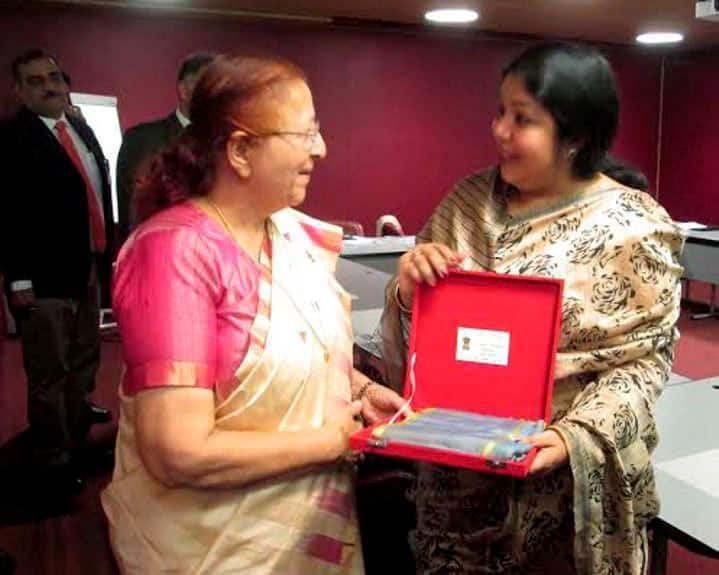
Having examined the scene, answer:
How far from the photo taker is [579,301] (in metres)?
1.17

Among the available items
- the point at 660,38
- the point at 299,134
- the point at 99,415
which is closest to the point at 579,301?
the point at 299,134

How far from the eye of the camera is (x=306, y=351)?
110 cm

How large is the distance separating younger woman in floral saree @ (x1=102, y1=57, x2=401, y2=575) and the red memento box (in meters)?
0.13

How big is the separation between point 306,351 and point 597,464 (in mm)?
428

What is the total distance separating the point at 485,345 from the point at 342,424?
0.81 ft

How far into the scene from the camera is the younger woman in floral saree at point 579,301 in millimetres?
1142

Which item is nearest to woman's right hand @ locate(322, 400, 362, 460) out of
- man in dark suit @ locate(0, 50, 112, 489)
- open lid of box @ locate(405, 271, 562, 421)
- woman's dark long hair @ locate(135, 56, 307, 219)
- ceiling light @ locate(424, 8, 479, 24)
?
open lid of box @ locate(405, 271, 562, 421)

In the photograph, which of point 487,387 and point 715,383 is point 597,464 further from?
point 715,383

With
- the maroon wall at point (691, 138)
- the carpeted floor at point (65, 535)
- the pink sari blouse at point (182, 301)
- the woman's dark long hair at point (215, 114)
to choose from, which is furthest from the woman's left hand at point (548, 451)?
the maroon wall at point (691, 138)

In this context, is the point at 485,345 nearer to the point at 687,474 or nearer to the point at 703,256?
the point at 687,474

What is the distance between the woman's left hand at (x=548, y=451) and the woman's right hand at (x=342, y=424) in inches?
9.9

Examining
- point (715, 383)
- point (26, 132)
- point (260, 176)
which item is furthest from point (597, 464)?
point (26, 132)

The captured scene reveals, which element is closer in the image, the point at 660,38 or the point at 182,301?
the point at 182,301

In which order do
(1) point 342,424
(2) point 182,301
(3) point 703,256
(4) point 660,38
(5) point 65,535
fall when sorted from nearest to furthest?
1. (2) point 182,301
2. (1) point 342,424
3. (5) point 65,535
4. (3) point 703,256
5. (4) point 660,38
